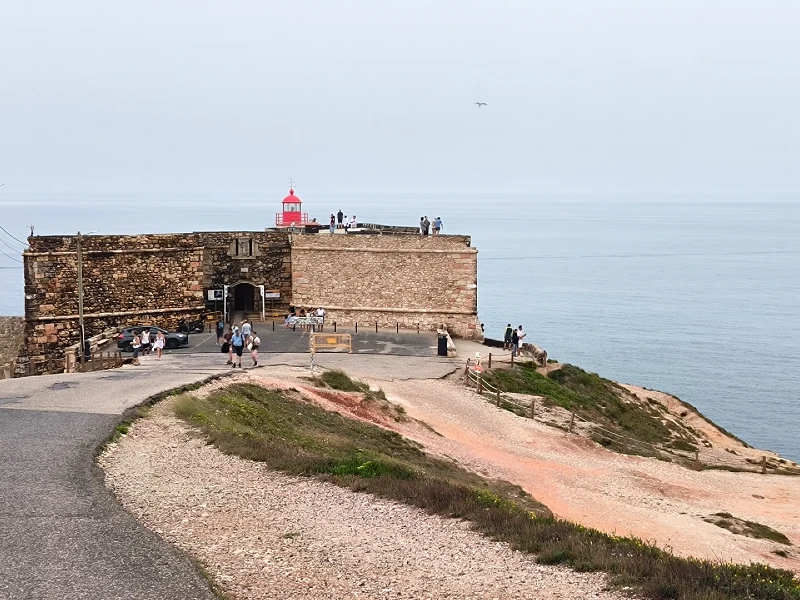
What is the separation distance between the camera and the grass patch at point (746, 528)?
59.6ft

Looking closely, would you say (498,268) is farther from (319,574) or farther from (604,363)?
(319,574)

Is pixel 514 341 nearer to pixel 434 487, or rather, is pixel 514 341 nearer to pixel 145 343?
pixel 145 343

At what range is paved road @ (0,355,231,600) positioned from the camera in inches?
375

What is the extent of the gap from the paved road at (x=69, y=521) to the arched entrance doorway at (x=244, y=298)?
17.9 metres

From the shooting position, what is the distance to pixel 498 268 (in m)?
111

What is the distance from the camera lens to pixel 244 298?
122ft

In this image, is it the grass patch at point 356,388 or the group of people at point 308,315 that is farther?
the group of people at point 308,315

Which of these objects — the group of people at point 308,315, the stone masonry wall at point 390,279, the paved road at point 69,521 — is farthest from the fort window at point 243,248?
the paved road at point 69,521

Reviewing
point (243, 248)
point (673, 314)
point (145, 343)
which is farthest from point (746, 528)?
point (673, 314)

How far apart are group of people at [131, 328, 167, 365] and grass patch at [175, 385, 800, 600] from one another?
708 centimetres

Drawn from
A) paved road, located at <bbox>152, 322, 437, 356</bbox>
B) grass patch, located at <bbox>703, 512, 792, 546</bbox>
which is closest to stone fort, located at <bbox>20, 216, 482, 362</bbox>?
paved road, located at <bbox>152, 322, 437, 356</bbox>

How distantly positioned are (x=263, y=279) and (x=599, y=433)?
1478 centimetres

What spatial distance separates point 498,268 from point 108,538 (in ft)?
333

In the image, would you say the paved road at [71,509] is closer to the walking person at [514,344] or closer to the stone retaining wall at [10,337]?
the walking person at [514,344]
